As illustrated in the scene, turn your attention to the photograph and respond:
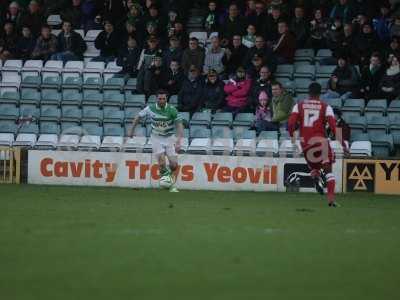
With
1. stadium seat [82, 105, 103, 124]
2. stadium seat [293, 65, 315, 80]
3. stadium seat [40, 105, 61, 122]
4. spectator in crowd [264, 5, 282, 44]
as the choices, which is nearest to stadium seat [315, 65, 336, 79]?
stadium seat [293, 65, 315, 80]

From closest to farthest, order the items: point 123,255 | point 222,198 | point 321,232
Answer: point 123,255 → point 321,232 → point 222,198

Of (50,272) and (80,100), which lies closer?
(50,272)

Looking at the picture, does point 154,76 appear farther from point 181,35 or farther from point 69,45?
point 69,45

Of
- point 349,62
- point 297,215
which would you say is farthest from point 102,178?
point 297,215

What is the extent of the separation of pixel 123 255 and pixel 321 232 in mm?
3419

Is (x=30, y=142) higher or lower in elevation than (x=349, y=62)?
lower

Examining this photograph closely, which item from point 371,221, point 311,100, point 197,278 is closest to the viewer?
point 197,278

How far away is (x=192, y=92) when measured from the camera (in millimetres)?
25078

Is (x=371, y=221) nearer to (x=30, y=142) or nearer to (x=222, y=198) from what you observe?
(x=222, y=198)

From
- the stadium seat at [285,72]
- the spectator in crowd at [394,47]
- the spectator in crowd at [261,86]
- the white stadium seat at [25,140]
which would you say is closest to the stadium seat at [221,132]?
the spectator in crowd at [261,86]

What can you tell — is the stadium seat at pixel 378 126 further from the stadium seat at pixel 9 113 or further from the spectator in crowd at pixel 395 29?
the stadium seat at pixel 9 113

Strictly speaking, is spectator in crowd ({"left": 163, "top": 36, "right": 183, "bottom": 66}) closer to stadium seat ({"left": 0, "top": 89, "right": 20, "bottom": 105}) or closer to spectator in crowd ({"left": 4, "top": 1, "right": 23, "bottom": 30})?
stadium seat ({"left": 0, "top": 89, "right": 20, "bottom": 105})

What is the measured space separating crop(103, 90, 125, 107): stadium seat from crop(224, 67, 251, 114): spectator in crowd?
2.59 meters

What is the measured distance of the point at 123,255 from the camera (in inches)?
430
